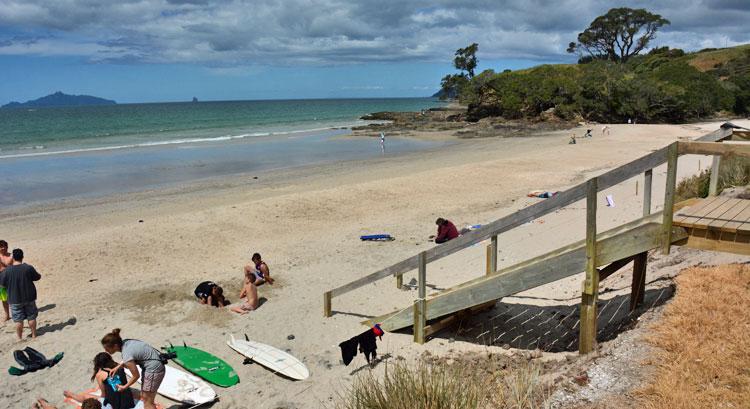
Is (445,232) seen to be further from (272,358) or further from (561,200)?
(561,200)

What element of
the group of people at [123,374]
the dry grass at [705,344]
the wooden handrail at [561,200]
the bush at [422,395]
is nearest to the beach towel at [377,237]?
the wooden handrail at [561,200]

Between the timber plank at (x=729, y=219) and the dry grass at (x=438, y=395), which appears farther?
the timber plank at (x=729, y=219)

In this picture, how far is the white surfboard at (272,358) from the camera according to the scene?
655cm

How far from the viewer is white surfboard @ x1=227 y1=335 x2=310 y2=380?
655 cm

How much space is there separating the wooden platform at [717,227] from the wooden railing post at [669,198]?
0.15m

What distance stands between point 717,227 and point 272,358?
5246mm

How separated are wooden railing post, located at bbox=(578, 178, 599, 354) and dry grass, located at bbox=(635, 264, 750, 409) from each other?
62cm

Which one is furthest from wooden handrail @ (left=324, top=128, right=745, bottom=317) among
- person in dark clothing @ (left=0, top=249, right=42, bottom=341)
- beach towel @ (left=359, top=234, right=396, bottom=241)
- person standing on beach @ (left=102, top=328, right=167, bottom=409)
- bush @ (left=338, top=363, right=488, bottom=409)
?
beach towel @ (left=359, top=234, right=396, bottom=241)

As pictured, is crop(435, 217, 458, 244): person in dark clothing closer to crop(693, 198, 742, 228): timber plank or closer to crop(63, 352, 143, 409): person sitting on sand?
crop(693, 198, 742, 228): timber plank

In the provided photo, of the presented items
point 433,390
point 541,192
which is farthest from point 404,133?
point 433,390

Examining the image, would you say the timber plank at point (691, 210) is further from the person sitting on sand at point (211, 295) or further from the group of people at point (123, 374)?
the person sitting on sand at point (211, 295)

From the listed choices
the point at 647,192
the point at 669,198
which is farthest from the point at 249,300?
the point at 669,198

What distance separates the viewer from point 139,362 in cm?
538

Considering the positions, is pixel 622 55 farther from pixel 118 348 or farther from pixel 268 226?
pixel 118 348
